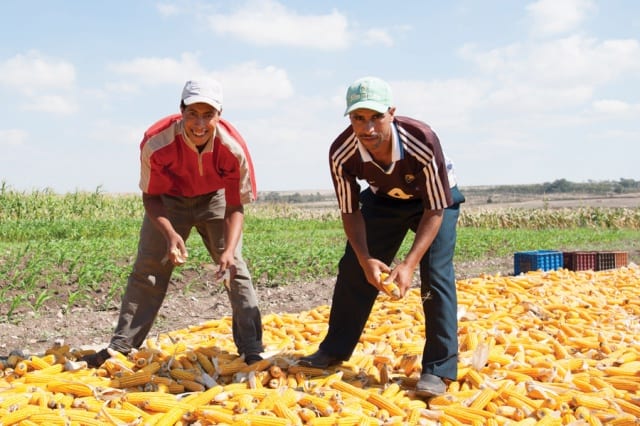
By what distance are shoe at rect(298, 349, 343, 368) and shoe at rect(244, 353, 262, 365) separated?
11.5 inches

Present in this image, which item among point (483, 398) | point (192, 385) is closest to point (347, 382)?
point (483, 398)

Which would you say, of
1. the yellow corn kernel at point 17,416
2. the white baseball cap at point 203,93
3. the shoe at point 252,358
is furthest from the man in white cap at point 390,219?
the yellow corn kernel at point 17,416

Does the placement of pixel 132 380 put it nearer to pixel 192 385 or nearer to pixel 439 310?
pixel 192 385

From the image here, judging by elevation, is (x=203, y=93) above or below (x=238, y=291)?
above

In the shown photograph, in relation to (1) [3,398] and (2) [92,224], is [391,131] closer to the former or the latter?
(1) [3,398]

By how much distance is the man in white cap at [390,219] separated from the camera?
11.9 feet

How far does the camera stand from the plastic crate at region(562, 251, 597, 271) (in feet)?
35.0

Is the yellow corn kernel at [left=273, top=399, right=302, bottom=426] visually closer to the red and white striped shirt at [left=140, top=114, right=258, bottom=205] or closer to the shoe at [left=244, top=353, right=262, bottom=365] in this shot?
the shoe at [left=244, top=353, right=262, bottom=365]

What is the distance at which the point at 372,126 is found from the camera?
3.53m

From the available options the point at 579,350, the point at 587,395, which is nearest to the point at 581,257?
the point at 579,350

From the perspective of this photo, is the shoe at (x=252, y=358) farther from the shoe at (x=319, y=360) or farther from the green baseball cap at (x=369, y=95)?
the green baseball cap at (x=369, y=95)

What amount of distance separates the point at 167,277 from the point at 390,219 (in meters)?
1.65

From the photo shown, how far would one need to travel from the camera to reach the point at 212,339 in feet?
17.4

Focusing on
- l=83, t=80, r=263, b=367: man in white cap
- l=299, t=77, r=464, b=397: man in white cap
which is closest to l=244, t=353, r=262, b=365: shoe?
l=83, t=80, r=263, b=367: man in white cap
